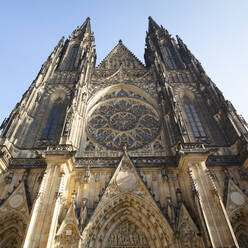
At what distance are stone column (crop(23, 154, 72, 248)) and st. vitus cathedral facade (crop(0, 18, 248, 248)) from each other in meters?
0.04

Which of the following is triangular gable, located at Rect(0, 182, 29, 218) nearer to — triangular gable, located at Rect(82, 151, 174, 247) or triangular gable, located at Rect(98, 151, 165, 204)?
triangular gable, located at Rect(82, 151, 174, 247)

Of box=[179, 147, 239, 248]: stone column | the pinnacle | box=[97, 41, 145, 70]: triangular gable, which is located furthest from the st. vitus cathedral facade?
the pinnacle

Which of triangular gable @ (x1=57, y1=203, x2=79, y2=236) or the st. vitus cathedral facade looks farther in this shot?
the st. vitus cathedral facade

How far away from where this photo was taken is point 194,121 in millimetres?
14477

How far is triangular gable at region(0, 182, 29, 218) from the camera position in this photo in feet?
30.8

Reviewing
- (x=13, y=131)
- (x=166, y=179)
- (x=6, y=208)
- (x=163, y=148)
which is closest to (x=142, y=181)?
(x=166, y=179)

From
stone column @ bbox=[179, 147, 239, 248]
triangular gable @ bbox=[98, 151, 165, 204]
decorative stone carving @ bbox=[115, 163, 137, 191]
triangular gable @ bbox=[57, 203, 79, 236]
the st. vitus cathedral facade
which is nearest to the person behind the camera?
stone column @ bbox=[179, 147, 239, 248]

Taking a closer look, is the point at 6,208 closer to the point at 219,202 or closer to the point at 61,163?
the point at 61,163

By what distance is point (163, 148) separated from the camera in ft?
41.4

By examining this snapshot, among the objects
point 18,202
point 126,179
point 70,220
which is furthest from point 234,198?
point 18,202

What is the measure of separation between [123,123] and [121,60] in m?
9.41

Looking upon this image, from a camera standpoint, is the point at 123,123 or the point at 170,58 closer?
the point at 123,123

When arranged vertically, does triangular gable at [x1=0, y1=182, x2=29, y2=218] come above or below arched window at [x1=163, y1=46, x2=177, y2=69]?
below

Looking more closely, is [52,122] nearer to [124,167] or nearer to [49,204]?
[124,167]
